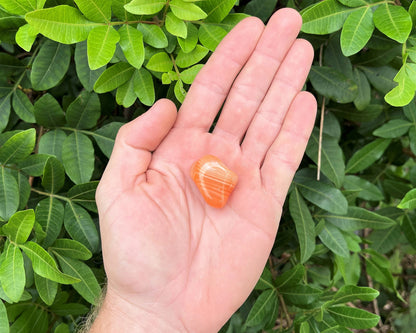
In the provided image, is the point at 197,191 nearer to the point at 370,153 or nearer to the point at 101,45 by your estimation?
the point at 101,45

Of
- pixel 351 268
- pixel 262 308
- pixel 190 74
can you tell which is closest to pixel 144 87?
Result: pixel 190 74

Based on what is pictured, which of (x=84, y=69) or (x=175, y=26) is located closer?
(x=175, y=26)

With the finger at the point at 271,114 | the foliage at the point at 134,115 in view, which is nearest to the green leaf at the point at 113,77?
the foliage at the point at 134,115

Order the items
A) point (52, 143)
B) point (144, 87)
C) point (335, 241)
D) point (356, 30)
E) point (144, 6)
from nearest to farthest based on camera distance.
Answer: point (144, 6) → point (356, 30) → point (144, 87) → point (52, 143) → point (335, 241)

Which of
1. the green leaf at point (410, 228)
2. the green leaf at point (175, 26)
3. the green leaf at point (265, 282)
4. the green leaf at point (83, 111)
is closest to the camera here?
the green leaf at point (175, 26)

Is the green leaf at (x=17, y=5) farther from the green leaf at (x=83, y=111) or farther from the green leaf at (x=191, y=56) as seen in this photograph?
the green leaf at (x=191, y=56)

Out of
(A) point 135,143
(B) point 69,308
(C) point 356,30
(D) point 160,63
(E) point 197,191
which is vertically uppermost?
(C) point 356,30
